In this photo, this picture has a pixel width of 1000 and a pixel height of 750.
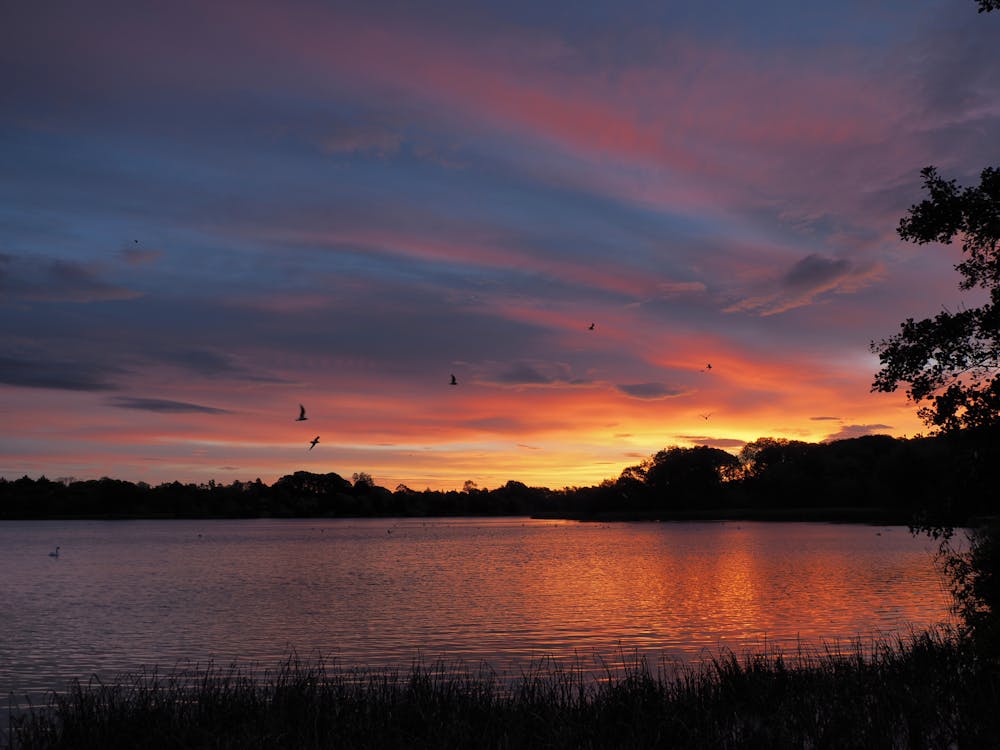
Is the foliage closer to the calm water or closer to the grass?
the grass

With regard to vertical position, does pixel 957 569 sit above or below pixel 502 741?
above

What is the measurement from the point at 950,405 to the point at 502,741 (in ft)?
48.1

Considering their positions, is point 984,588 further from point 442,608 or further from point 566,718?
point 442,608

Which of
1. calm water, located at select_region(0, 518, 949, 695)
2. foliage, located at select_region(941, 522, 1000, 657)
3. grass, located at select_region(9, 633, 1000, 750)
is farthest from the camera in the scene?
calm water, located at select_region(0, 518, 949, 695)

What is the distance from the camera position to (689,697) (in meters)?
19.2

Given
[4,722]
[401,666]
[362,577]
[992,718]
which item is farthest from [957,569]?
[362,577]

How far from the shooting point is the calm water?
37.0 m

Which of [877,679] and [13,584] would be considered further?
[13,584]

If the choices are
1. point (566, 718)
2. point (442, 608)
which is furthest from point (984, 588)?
point (442, 608)

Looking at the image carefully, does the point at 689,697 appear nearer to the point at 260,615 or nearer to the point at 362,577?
the point at 260,615

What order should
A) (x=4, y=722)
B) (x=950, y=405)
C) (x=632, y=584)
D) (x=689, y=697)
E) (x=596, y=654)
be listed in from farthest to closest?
1. (x=632, y=584)
2. (x=596, y=654)
3. (x=4, y=722)
4. (x=950, y=405)
5. (x=689, y=697)

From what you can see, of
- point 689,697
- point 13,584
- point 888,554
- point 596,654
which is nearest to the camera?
point 689,697

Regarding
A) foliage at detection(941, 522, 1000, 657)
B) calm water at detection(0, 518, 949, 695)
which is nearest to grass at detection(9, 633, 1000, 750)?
foliage at detection(941, 522, 1000, 657)

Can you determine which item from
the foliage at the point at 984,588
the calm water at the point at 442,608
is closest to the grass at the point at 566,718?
the foliage at the point at 984,588
